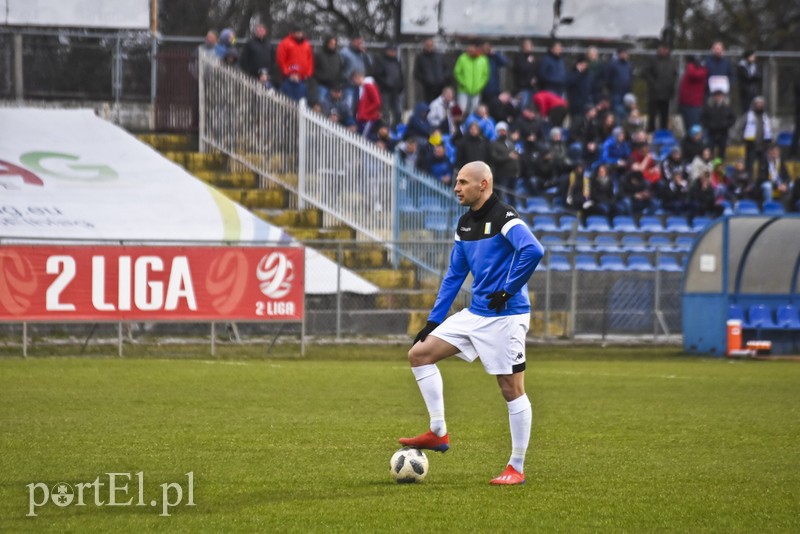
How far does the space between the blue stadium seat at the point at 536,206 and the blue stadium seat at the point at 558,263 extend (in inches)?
62.2

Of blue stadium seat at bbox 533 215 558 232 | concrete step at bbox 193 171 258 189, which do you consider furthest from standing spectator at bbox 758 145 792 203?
concrete step at bbox 193 171 258 189

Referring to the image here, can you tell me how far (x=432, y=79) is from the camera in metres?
28.5

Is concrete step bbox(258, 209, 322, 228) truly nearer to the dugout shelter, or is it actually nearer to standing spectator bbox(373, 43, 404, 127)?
standing spectator bbox(373, 43, 404, 127)

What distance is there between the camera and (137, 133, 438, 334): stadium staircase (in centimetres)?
2370

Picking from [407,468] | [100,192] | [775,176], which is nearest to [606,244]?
[775,176]

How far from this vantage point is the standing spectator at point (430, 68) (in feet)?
→ 93.6

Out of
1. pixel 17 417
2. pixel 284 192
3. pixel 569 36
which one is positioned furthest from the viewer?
pixel 569 36

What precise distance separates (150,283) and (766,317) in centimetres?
1079

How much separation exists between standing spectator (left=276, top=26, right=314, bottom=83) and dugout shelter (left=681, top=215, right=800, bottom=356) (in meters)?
9.28

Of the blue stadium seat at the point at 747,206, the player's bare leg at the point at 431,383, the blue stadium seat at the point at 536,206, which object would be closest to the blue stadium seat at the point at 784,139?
the blue stadium seat at the point at 747,206

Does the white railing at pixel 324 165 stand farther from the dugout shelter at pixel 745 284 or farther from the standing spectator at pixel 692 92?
the standing spectator at pixel 692 92

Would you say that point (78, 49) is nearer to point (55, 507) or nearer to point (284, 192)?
point (284, 192)

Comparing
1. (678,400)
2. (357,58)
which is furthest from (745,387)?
(357,58)

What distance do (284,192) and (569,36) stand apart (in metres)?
9.47
